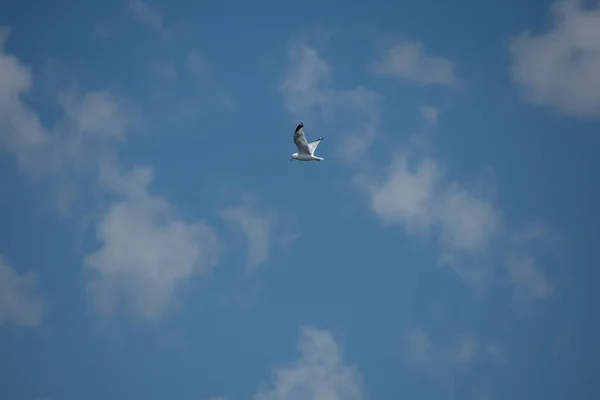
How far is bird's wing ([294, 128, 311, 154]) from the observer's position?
78125mm

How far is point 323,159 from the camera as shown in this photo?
266ft

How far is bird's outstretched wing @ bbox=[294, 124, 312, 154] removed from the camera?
77875 mm

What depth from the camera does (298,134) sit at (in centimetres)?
7825

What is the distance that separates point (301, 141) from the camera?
79.2m

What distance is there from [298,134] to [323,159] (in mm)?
4012

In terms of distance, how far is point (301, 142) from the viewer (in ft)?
261

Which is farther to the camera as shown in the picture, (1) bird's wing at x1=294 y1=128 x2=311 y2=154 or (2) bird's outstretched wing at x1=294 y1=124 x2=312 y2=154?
(1) bird's wing at x1=294 y1=128 x2=311 y2=154

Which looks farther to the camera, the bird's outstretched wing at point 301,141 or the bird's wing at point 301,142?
the bird's wing at point 301,142

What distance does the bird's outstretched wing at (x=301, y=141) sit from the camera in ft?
255

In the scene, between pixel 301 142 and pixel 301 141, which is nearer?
pixel 301 141

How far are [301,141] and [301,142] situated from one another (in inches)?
7.9

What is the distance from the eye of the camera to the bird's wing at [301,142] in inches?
3076
